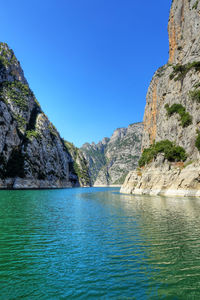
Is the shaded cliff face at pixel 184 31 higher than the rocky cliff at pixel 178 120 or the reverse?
higher

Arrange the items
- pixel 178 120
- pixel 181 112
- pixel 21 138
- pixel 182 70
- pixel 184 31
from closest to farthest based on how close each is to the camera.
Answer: pixel 181 112, pixel 178 120, pixel 182 70, pixel 184 31, pixel 21 138

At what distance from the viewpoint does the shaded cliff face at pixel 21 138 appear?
9088cm

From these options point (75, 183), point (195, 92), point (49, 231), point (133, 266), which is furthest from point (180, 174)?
point (75, 183)

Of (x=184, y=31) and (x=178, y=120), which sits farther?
(x=184, y=31)

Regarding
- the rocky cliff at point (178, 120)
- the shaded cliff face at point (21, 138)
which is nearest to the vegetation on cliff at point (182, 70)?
the rocky cliff at point (178, 120)

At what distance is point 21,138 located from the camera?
104 meters

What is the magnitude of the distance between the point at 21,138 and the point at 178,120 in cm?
7489

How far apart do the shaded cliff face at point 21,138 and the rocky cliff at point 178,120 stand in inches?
1977

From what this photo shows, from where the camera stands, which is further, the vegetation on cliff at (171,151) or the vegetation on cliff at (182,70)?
the vegetation on cliff at (182,70)

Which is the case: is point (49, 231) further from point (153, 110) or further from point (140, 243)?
point (153, 110)

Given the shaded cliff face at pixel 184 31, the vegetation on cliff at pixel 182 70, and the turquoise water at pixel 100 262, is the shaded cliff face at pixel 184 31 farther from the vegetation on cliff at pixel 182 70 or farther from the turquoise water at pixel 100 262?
the turquoise water at pixel 100 262

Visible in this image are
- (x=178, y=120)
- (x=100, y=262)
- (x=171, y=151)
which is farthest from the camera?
(x=178, y=120)

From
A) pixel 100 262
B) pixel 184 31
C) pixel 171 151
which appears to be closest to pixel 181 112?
pixel 171 151

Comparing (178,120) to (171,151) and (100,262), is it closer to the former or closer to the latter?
(171,151)
